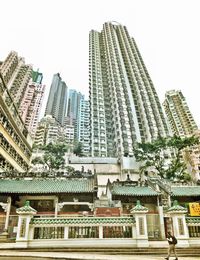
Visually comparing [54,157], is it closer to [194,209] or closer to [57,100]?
[194,209]

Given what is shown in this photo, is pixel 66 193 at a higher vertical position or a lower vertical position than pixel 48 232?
higher

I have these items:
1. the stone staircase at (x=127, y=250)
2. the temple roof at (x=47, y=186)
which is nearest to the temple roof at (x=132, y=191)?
the temple roof at (x=47, y=186)

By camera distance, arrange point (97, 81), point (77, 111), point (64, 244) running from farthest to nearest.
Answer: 1. point (77, 111)
2. point (97, 81)
3. point (64, 244)

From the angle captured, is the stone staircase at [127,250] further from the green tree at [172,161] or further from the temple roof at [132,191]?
the green tree at [172,161]

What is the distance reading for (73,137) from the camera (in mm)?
141125

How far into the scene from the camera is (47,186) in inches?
993

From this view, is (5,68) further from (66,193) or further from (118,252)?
(118,252)

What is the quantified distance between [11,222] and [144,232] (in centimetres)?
1102

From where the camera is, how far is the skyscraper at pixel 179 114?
113700 millimetres

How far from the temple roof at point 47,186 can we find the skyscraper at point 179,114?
3825 inches

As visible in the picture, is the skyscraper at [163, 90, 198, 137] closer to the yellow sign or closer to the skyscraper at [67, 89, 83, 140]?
the skyscraper at [67, 89, 83, 140]

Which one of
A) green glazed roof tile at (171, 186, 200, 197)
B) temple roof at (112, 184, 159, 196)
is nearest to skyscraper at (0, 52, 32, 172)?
temple roof at (112, 184, 159, 196)

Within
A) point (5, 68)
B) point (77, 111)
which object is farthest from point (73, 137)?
point (5, 68)

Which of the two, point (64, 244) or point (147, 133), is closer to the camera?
point (64, 244)
